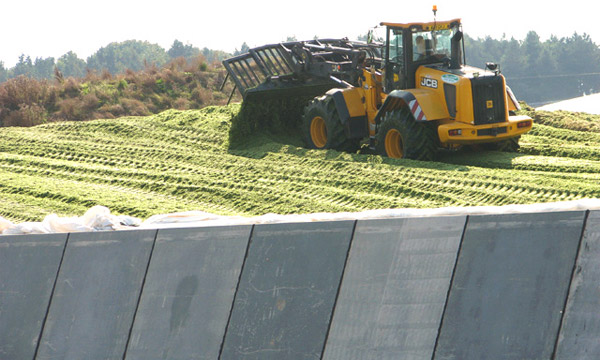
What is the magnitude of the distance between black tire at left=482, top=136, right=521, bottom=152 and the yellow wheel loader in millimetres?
18

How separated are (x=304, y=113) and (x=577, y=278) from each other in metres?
10.8

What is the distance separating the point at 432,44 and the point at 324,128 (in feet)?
9.12

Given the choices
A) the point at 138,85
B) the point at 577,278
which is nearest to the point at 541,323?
the point at 577,278

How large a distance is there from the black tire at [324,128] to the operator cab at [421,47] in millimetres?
1439

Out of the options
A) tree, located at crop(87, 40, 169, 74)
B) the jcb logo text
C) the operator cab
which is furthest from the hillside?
tree, located at crop(87, 40, 169, 74)

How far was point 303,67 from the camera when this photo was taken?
15406 millimetres

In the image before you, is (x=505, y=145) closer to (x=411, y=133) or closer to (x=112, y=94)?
(x=411, y=133)

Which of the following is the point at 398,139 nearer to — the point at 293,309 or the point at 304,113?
the point at 304,113

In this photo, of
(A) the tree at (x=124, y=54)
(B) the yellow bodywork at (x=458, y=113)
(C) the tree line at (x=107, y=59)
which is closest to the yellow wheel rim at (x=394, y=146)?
(B) the yellow bodywork at (x=458, y=113)

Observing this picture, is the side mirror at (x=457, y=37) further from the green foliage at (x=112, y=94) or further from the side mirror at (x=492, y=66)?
the green foliage at (x=112, y=94)

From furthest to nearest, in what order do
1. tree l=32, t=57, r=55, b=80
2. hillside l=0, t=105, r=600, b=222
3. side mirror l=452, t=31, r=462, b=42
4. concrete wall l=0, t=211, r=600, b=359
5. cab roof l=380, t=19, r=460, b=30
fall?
1. tree l=32, t=57, r=55, b=80
2. side mirror l=452, t=31, r=462, b=42
3. cab roof l=380, t=19, r=460, b=30
4. hillside l=0, t=105, r=600, b=222
5. concrete wall l=0, t=211, r=600, b=359

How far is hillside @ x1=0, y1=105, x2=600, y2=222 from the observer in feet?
33.8

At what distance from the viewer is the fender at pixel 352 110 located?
1408 centimetres

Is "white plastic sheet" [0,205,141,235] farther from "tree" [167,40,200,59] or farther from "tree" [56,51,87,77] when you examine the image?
"tree" [56,51,87,77]
